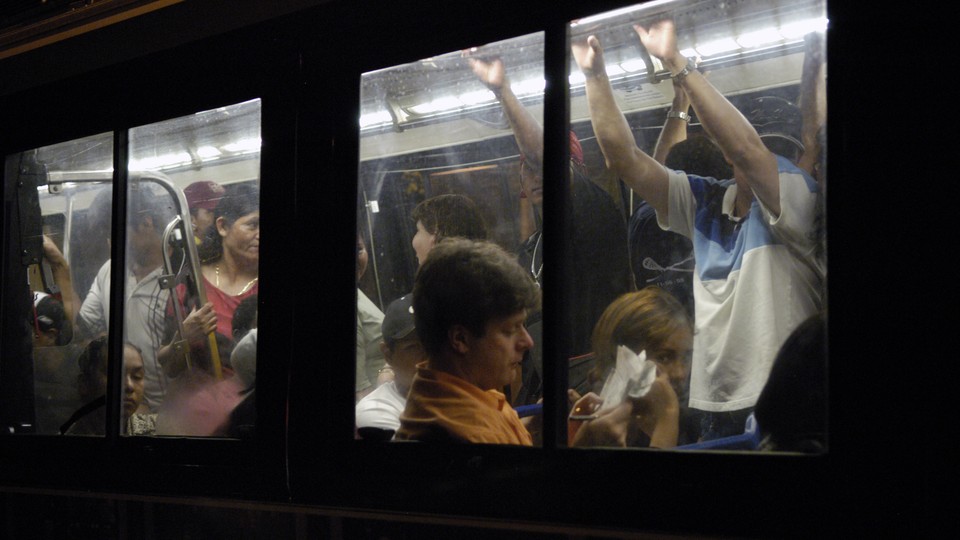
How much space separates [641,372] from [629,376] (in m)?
0.03

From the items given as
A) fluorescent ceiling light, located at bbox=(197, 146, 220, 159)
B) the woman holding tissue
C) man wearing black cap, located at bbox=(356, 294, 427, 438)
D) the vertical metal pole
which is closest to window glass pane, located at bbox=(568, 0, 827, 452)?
the woman holding tissue

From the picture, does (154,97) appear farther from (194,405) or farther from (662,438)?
(662,438)

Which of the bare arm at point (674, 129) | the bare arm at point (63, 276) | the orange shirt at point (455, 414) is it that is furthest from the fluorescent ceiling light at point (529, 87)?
the bare arm at point (63, 276)

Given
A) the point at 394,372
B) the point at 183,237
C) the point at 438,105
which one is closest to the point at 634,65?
the point at 438,105

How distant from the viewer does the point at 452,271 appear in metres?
2.09

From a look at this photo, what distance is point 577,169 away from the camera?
7.07ft

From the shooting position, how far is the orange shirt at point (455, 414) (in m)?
1.93

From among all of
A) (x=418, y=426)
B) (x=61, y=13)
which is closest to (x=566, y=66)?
(x=418, y=426)

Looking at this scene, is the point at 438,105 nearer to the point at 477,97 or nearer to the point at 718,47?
the point at 477,97

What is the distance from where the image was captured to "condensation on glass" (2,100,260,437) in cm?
238

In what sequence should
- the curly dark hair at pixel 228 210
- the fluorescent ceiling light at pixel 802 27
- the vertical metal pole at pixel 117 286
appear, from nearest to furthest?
the fluorescent ceiling light at pixel 802 27 → the curly dark hair at pixel 228 210 → the vertical metal pole at pixel 117 286

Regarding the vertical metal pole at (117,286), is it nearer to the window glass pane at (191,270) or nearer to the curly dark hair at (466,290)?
the window glass pane at (191,270)

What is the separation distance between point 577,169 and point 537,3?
0.40 m

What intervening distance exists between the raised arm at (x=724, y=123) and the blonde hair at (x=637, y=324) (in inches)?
12.2
